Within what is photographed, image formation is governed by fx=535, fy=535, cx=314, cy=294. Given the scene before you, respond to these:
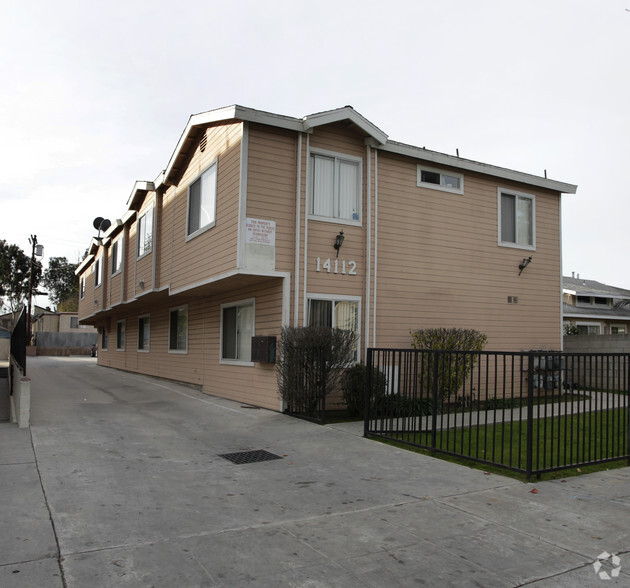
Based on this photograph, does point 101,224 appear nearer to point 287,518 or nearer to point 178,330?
point 178,330

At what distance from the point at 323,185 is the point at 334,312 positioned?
2694 millimetres

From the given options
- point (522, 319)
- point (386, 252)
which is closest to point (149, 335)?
point (386, 252)

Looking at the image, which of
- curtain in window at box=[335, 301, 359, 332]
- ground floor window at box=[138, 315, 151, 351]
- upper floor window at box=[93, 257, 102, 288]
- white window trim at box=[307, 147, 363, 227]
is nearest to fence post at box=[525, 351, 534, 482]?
curtain in window at box=[335, 301, 359, 332]

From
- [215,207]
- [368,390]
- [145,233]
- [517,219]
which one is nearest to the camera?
[368,390]

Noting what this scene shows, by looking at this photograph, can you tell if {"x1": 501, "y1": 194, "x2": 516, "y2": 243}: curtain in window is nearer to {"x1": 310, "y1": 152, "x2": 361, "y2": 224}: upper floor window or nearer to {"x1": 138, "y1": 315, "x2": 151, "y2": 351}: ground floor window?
{"x1": 310, "y1": 152, "x2": 361, "y2": 224}: upper floor window

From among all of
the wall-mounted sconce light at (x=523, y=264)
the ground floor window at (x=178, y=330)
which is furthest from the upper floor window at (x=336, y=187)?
the ground floor window at (x=178, y=330)

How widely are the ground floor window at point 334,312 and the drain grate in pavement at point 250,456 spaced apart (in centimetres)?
386

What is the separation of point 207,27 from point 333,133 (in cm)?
324

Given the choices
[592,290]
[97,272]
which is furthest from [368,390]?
[592,290]

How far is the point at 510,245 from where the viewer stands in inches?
542

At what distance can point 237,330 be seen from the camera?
12.4 metres

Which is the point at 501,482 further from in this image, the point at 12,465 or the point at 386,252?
the point at 386,252

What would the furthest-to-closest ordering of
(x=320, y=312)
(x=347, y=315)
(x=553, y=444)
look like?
(x=347, y=315), (x=320, y=312), (x=553, y=444)

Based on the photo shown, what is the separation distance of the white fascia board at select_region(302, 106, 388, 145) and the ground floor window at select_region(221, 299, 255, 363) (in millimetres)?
3944
